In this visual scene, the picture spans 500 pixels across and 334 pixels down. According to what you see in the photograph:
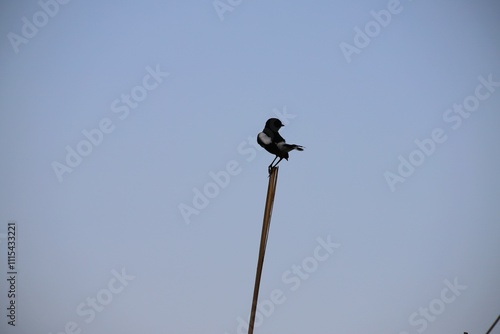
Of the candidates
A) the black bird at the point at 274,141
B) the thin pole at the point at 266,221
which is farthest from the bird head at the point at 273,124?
the thin pole at the point at 266,221

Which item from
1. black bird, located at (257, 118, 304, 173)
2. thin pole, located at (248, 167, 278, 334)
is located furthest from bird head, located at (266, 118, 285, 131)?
thin pole, located at (248, 167, 278, 334)

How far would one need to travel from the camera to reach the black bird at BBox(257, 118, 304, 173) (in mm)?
4544

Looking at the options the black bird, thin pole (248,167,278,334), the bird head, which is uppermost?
the bird head

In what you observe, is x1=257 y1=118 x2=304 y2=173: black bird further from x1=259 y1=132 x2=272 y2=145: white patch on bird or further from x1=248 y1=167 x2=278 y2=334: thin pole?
x1=248 y1=167 x2=278 y2=334: thin pole

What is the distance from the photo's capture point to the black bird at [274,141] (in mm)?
4544

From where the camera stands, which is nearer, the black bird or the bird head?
the black bird

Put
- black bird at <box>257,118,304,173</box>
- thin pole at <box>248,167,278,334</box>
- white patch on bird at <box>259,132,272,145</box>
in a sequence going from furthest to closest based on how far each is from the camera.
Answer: white patch on bird at <box>259,132,272,145</box> → black bird at <box>257,118,304,173</box> → thin pole at <box>248,167,278,334</box>

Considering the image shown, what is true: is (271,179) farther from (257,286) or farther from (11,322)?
(11,322)

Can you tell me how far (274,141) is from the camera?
4.66 metres

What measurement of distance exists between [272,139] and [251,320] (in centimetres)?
158

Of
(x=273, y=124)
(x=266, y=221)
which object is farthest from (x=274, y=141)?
(x=266, y=221)

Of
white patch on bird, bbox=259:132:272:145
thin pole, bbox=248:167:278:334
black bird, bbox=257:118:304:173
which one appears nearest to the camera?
thin pole, bbox=248:167:278:334

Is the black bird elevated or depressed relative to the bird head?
depressed

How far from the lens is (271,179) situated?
365 cm
